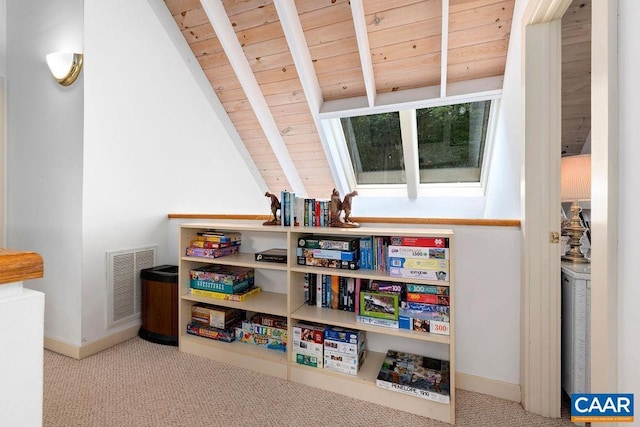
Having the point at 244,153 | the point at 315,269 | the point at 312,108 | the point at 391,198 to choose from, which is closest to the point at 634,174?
the point at 315,269

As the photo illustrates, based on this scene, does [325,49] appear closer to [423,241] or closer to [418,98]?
[418,98]

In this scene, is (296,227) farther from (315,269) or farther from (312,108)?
(312,108)

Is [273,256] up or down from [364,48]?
down

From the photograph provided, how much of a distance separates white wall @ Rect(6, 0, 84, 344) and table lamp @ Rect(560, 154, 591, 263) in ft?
9.48

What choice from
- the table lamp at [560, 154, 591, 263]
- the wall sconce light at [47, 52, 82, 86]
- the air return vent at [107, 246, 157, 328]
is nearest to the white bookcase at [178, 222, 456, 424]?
the air return vent at [107, 246, 157, 328]

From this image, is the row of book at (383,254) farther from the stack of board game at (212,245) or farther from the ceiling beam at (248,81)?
the ceiling beam at (248,81)

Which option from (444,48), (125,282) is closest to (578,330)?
(444,48)

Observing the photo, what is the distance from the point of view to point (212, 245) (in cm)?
217

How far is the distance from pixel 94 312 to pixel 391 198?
294 centimetres

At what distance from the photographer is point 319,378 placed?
182cm

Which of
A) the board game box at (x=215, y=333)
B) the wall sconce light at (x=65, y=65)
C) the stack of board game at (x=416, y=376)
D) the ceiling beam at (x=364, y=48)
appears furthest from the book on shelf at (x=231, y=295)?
the ceiling beam at (x=364, y=48)

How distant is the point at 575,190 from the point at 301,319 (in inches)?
65.9

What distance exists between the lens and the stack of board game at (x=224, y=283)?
83.5 inches

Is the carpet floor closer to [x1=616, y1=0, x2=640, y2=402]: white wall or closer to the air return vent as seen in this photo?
the air return vent
